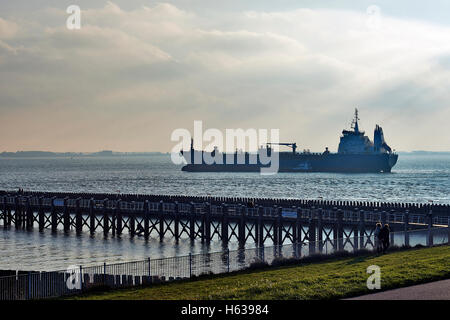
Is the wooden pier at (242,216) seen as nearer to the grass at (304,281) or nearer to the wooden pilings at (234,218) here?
the wooden pilings at (234,218)

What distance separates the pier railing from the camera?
2178 cm

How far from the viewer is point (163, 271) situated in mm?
25844

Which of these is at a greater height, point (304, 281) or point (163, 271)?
point (304, 281)

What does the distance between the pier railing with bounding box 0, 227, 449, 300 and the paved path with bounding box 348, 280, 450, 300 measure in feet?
23.9

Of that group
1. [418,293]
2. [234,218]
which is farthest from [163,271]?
[234,218]

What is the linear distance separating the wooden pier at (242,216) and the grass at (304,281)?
7.45 meters

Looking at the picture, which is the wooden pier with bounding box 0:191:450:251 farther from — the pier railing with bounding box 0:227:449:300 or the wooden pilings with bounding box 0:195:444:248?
the pier railing with bounding box 0:227:449:300

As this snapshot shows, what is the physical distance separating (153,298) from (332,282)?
5625 millimetres

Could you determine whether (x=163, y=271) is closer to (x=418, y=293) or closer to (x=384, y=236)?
(x=384, y=236)

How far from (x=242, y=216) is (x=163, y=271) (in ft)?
83.0
